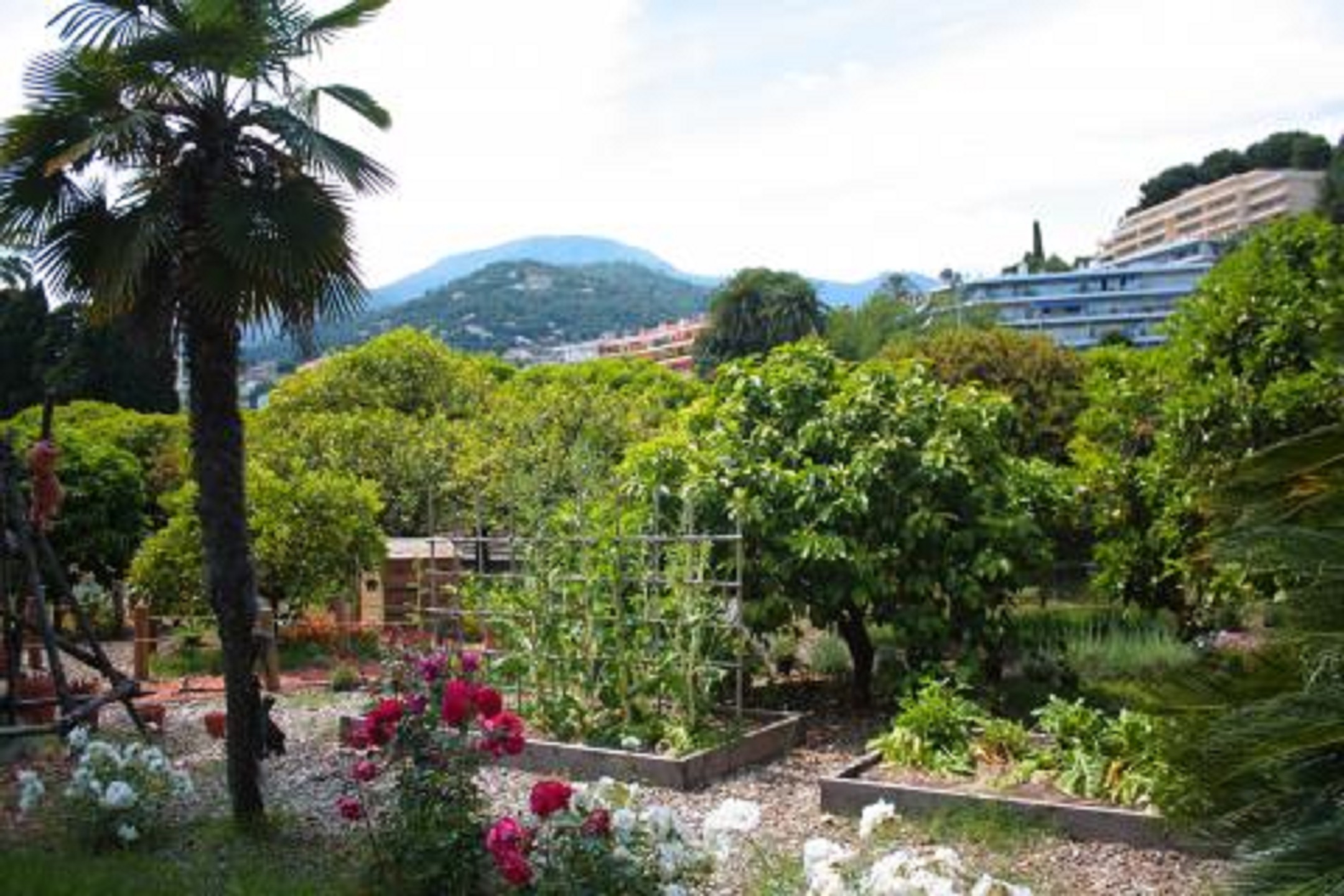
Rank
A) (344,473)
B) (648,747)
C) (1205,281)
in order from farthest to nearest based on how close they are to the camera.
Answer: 1. (344,473)
2. (1205,281)
3. (648,747)

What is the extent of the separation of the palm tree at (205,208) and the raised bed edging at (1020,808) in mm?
2827

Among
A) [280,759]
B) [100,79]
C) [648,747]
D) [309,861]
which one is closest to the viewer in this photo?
[309,861]

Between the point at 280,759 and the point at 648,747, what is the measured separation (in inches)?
96.7

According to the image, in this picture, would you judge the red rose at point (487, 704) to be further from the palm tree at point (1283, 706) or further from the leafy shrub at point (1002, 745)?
the leafy shrub at point (1002, 745)

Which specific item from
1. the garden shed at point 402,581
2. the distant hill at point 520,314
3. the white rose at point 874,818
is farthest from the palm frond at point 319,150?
the distant hill at point 520,314

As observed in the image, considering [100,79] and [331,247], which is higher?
[100,79]

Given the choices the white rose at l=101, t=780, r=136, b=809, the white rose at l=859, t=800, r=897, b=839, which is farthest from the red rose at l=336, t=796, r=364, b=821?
the white rose at l=859, t=800, r=897, b=839

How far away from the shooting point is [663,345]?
118438mm

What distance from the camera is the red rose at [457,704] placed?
5219 millimetres

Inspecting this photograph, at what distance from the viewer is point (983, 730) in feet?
24.3

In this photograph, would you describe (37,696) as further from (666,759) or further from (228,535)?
(666,759)

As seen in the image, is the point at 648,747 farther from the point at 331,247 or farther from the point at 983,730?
the point at 331,247

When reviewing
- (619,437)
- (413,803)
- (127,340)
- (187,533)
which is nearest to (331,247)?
(127,340)

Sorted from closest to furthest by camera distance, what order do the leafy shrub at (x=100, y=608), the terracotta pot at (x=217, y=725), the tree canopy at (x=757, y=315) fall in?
1. the terracotta pot at (x=217, y=725)
2. the leafy shrub at (x=100, y=608)
3. the tree canopy at (x=757, y=315)
